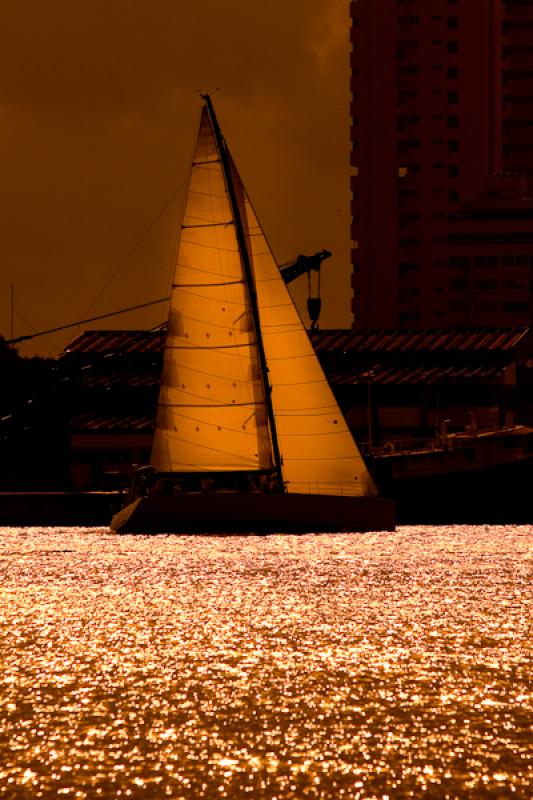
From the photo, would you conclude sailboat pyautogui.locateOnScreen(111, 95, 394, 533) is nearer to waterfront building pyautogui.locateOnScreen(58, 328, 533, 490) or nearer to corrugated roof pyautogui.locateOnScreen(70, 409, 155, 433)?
waterfront building pyautogui.locateOnScreen(58, 328, 533, 490)

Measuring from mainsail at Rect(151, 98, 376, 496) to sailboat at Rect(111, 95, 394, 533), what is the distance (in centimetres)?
4

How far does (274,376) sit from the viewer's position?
87.1 metres

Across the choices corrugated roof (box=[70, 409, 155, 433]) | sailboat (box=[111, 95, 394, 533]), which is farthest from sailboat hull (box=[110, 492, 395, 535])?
corrugated roof (box=[70, 409, 155, 433])

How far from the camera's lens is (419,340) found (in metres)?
163

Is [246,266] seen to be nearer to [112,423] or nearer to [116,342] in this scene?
[112,423]

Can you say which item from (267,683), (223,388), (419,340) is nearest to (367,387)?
(419,340)

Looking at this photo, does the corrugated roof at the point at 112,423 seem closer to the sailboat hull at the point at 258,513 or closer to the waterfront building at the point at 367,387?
the waterfront building at the point at 367,387

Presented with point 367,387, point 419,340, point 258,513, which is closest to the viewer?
point 258,513

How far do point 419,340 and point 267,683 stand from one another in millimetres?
125970

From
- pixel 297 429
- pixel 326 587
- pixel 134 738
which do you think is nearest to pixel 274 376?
pixel 297 429

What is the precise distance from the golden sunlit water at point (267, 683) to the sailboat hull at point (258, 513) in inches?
208

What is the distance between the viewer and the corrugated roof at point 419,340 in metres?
159

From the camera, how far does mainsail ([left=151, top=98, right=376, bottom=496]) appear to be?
279 feet

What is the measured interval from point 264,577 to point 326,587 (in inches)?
250
